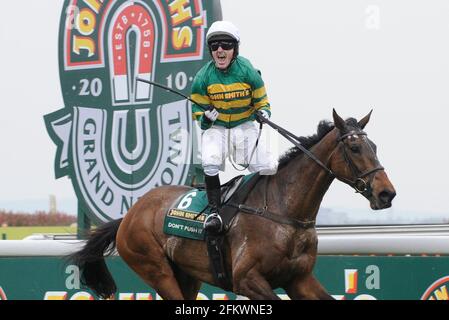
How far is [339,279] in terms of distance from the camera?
6.60 meters

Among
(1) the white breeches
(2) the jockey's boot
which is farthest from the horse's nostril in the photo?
(2) the jockey's boot

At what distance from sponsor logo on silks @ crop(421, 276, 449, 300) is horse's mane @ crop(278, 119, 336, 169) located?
4.50ft

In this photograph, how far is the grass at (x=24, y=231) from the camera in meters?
7.51

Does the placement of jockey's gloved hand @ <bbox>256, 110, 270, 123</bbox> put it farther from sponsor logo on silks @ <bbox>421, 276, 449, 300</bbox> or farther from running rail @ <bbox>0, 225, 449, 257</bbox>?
sponsor logo on silks @ <bbox>421, 276, 449, 300</bbox>

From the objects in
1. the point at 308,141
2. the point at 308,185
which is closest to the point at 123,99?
the point at 308,141

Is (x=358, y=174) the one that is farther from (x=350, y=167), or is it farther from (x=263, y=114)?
(x=263, y=114)

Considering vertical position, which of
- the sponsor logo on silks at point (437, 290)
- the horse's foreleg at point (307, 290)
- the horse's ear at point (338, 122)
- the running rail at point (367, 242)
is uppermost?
the horse's ear at point (338, 122)

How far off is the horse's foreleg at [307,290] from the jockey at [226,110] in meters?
0.61

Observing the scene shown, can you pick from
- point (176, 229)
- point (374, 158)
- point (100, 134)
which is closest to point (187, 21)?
point (100, 134)

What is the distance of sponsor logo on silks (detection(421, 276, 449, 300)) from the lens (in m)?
6.29

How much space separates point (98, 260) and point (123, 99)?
1.38 m

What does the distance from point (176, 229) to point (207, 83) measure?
3.38 feet

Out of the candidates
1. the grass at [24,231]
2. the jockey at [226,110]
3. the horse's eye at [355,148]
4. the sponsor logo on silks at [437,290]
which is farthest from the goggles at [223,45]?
the grass at [24,231]

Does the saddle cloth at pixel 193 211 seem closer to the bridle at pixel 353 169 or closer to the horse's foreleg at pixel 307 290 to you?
the bridle at pixel 353 169
